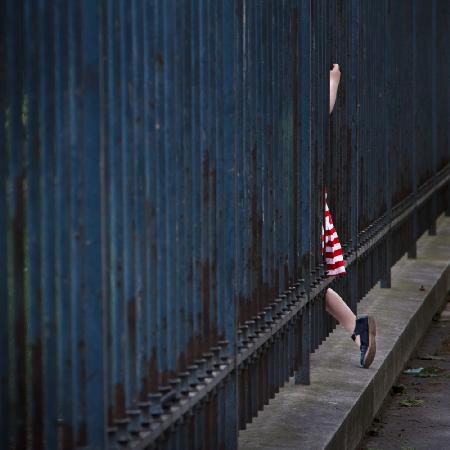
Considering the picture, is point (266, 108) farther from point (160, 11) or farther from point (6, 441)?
point (6, 441)

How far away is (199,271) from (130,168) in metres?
0.94

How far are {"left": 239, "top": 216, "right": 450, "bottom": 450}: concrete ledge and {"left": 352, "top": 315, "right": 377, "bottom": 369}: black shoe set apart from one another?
0.06m

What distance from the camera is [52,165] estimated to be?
385 centimetres

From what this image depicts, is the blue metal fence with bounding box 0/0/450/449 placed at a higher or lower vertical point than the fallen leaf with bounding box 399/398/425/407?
higher

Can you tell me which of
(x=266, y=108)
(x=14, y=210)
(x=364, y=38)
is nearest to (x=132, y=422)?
(x=14, y=210)

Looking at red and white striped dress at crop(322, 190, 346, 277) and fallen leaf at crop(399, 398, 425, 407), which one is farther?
fallen leaf at crop(399, 398, 425, 407)

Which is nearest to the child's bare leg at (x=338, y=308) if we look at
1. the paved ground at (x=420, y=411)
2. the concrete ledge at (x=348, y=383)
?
the concrete ledge at (x=348, y=383)

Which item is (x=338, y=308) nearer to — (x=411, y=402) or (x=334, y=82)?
(x=411, y=402)

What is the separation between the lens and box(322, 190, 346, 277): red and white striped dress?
26.5 ft

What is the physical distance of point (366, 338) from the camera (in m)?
8.03

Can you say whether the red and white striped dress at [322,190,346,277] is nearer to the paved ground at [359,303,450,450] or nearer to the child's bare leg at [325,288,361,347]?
the child's bare leg at [325,288,361,347]

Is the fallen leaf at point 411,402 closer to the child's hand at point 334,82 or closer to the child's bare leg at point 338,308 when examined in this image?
the child's bare leg at point 338,308

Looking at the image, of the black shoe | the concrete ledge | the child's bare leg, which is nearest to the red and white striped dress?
the child's bare leg

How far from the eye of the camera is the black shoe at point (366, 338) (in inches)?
314
